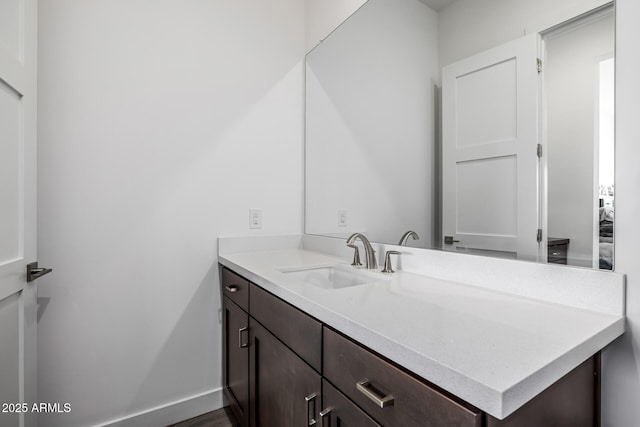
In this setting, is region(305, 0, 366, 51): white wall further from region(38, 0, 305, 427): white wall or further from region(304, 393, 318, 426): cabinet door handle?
region(304, 393, 318, 426): cabinet door handle

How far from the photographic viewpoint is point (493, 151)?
3.42 ft

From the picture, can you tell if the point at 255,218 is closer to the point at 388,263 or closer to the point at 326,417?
the point at 388,263

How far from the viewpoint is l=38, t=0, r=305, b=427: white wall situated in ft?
4.55

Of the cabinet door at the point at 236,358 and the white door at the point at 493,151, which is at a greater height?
the white door at the point at 493,151

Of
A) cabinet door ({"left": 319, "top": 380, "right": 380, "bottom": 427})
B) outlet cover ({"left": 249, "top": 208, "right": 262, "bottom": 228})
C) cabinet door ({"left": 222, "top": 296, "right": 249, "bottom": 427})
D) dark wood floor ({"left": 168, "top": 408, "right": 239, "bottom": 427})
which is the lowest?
dark wood floor ({"left": 168, "top": 408, "right": 239, "bottom": 427})

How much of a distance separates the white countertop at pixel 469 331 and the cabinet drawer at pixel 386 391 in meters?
0.03

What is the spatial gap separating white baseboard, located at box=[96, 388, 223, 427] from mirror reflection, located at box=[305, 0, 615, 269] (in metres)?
1.12

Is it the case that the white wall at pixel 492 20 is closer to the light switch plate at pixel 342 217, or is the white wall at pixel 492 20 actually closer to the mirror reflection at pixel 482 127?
the mirror reflection at pixel 482 127

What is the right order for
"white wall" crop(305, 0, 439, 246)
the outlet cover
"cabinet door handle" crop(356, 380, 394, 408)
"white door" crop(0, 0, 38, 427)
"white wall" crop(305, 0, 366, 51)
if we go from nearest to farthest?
"cabinet door handle" crop(356, 380, 394, 408) → "white door" crop(0, 0, 38, 427) → "white wall" crop(305, 0, 439, 246) → "white wall" crop(305, 0, 366, 51) → the outlet cover

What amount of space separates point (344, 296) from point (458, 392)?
0.46 metres

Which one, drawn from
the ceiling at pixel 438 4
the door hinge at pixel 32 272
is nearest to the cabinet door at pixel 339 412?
the door hinge at pixel 32 272

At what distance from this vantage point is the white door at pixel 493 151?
949mm

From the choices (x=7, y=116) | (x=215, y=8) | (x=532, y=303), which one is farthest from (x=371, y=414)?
(x=215, y=8)

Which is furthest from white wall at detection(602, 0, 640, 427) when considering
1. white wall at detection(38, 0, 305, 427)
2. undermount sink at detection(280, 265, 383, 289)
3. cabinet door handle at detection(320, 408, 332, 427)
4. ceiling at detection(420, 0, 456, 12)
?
white wall at detection(38, 0, 305, 427)
